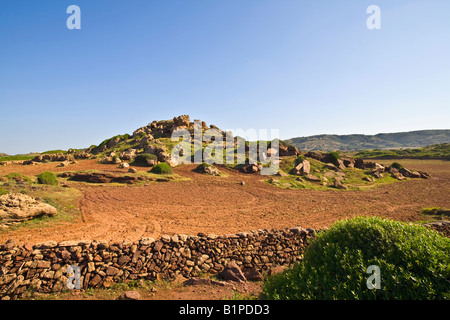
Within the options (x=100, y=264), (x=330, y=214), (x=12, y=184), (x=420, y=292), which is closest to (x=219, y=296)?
(x=100, y=264)

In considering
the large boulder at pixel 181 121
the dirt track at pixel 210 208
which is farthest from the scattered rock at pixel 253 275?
the large boulder at pixel 181 121

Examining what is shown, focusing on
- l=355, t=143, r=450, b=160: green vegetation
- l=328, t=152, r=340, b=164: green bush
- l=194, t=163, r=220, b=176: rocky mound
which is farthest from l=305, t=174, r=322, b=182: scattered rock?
l=355, t=143, r=450, b=160: green vegetation

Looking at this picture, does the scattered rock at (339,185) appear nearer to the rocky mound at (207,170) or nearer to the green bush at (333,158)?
the green bush at (333,158)

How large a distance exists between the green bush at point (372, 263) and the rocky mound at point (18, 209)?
1213cm

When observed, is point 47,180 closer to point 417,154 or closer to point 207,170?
point 207,170

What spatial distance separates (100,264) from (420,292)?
822 centimetres

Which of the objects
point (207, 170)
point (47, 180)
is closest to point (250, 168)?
point (207, 170)

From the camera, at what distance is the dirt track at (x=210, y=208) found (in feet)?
36.3

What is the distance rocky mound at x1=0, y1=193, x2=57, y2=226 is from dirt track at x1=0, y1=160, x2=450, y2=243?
3.01ft

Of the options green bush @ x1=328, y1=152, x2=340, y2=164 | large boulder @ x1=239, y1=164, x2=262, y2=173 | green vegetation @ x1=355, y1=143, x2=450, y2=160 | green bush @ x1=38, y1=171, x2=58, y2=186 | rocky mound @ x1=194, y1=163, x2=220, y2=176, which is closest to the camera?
green bush @ x1=38, y1=171, x2=58, y2=186

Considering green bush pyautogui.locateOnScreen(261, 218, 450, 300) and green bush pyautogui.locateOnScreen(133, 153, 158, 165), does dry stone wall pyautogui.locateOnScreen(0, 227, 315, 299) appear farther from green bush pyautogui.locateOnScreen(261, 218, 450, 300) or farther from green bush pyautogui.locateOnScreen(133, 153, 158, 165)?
green bush pyautogui.locateOnScreen(133, 153, 158, 165)

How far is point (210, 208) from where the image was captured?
645 inches

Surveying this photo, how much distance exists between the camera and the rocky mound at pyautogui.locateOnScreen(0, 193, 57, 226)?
33.7 feet
